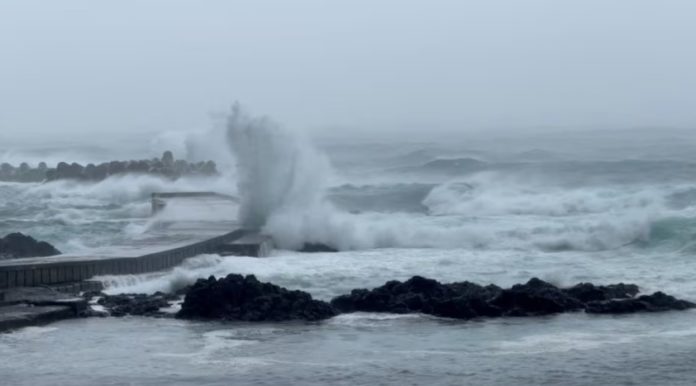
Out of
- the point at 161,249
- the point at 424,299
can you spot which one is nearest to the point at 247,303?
the point at 424,299

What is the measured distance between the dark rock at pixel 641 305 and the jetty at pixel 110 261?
8.58 m

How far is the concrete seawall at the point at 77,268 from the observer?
27.3 meters

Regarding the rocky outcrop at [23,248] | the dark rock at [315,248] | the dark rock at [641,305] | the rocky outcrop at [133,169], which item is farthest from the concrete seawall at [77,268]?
the rocky outcrop at [133,169]

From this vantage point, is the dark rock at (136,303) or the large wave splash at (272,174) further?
the large wave splash at (272,174)

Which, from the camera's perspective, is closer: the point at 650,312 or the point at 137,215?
the point at 650,312

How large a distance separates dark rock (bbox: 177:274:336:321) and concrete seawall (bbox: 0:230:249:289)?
3.79m

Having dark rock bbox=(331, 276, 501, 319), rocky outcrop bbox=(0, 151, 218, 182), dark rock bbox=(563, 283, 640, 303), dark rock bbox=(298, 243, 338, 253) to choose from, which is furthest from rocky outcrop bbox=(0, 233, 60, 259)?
rocky outcrop bbox=(0, 151, 218, 182)

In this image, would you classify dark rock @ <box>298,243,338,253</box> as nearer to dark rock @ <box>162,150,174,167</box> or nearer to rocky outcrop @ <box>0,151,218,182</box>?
rocky outcrop @ <box>0,151,218,182</box>

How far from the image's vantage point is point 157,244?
109 feet

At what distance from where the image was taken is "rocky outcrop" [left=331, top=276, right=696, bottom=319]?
80.0ft

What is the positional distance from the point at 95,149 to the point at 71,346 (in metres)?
66.9

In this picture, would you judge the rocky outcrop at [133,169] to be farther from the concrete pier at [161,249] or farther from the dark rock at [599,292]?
the dark rock at [599,292]

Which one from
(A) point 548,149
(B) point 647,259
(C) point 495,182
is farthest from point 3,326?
(A) point 548,149

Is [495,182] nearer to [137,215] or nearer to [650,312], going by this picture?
[137,215]
